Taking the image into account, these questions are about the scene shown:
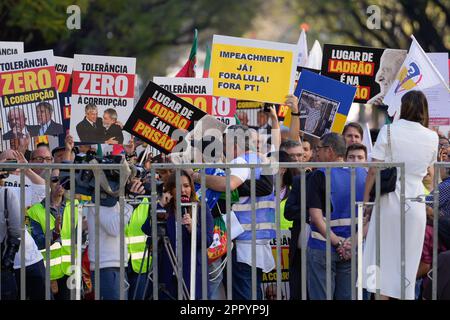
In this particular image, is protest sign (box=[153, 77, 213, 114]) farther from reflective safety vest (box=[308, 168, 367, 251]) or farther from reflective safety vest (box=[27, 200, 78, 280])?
reflective safety vest (box=[308, 168, 367, 251])

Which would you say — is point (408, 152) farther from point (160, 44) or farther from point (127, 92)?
point (160, 44)

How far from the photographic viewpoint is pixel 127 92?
12773 millimetres

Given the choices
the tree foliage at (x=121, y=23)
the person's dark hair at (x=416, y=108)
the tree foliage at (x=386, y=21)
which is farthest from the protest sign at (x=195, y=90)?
the tree foliage at (x=121, y=23)

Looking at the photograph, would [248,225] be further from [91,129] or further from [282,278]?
[91,129]

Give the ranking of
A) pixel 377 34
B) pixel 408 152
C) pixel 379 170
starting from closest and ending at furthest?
pixel 379 170 < pixel 408 152 < pixel 377 34

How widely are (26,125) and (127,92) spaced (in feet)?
3.46

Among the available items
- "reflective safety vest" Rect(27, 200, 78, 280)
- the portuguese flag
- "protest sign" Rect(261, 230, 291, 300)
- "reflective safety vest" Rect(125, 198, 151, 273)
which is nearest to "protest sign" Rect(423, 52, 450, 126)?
"protest sign" Rect(261, 230, 291, 300)

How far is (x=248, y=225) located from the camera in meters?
9.88

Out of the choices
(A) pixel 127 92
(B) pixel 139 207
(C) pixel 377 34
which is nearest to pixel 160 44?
(C) pixel 377 34

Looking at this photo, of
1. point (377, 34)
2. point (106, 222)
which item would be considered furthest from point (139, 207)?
point (377, 34)

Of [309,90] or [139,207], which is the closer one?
[139,207]

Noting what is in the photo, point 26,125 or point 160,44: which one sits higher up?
point 160,44
